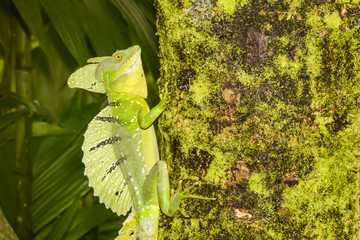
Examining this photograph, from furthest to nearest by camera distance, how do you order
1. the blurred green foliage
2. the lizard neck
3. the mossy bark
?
the blurred green foliage, the lizard neck, the mossy bark

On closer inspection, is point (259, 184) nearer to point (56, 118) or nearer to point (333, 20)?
point (333, 20)

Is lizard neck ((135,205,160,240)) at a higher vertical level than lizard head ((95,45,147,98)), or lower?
lower

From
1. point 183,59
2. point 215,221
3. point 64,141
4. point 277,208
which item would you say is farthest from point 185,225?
point 64,141

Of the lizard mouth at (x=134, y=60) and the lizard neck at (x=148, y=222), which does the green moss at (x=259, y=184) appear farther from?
the lizard mouth at (x=134, y=60)

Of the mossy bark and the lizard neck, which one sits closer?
the mossy bark

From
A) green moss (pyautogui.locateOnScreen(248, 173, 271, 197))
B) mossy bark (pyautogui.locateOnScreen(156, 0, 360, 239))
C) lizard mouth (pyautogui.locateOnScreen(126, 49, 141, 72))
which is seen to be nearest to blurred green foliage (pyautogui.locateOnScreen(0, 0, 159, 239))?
lizard mouth (pyautogui.locateOnScreen(126, 49, 141, 72))

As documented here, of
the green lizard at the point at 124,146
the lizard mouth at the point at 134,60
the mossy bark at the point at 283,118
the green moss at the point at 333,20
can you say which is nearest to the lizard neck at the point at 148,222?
the green lizard at the point at 124,146

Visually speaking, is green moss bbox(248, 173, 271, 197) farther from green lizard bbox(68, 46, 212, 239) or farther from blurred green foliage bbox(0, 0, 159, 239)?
blurred green foliage bbox(0, 0, 159, 239)
